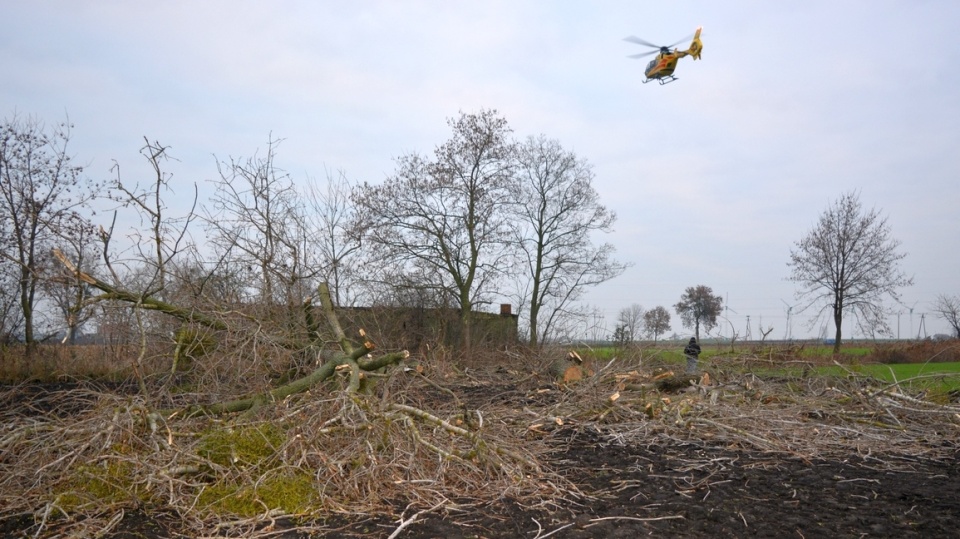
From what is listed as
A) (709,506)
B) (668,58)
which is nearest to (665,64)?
(668,58)

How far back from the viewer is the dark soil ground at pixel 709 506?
12.5ft

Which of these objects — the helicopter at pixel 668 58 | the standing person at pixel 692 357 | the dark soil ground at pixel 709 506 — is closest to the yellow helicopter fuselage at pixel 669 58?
the helicopter at pixel 668 58

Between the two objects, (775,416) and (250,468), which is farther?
(775,416)

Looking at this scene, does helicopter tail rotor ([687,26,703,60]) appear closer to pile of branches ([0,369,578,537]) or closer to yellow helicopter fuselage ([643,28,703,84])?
yellow helicopter fuselage ([643,28,703,84])

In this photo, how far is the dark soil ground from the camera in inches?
150

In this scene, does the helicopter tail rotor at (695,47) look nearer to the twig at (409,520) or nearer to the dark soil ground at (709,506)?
the dark soil ground at (709,506)

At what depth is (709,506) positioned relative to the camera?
4305 millimetres

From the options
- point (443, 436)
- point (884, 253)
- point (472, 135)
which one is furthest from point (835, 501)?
point (884, 253)

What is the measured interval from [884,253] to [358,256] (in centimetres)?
1941

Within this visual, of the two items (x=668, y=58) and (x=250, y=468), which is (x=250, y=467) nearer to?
(x=250, y=468)

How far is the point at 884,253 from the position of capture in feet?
84.0

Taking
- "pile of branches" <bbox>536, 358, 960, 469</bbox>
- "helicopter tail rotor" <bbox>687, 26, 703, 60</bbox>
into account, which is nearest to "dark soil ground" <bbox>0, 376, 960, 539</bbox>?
"pile of branches" <bbox>536, 358, 960, 469</bbox>

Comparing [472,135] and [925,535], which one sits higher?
[472,135]

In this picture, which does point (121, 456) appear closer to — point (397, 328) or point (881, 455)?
point (881, 455)
